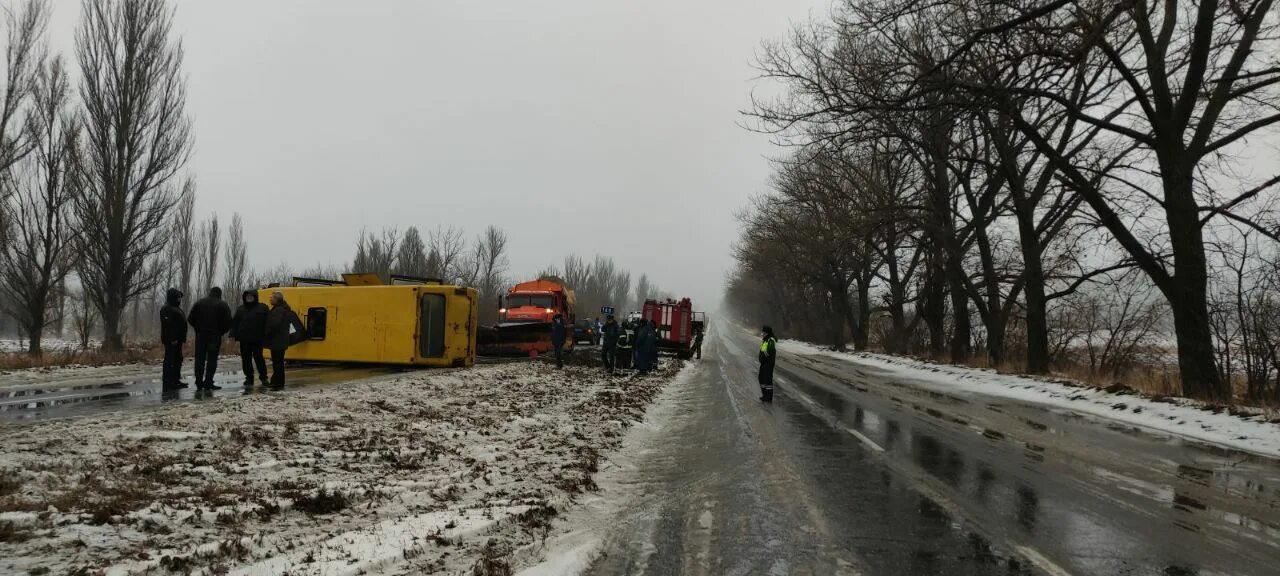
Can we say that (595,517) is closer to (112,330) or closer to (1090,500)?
(1090,500)

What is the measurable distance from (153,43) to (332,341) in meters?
13.7

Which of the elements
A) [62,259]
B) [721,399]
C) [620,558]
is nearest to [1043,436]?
[721,399]

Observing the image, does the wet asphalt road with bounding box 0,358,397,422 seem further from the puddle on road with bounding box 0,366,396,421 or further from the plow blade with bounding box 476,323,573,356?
the plow blade with bounding box 476,323,573,356

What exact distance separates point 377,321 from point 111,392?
596 cm

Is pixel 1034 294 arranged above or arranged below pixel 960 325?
above

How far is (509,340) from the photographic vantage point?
74.5 ft

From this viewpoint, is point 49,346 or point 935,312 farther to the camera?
point 49,346

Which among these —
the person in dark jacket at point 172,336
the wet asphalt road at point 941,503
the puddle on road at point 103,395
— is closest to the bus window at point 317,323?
the puddle on road at point 103,395

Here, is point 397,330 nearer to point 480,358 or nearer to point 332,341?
point 332,341

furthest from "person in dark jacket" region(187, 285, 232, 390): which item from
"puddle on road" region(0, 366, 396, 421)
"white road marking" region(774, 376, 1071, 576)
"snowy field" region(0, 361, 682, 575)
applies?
"white road marking" region(774, 376, 1071, 576)

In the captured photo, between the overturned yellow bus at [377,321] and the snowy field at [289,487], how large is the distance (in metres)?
6.36

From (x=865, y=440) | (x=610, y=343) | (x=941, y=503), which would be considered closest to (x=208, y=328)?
(x=610, y=343)

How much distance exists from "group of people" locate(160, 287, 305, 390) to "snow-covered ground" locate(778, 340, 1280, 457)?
48.4ft

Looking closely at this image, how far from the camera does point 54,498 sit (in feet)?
15.1
